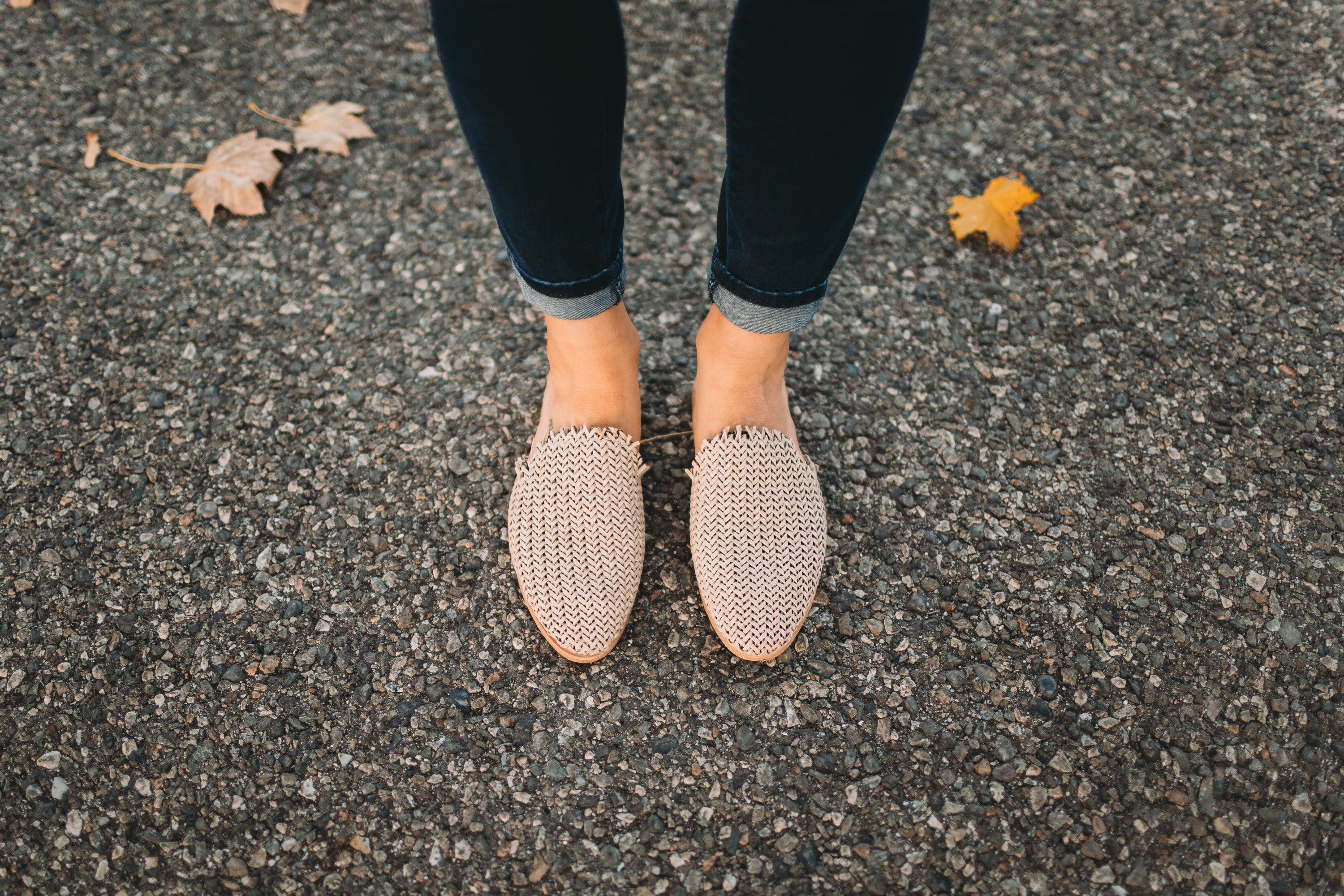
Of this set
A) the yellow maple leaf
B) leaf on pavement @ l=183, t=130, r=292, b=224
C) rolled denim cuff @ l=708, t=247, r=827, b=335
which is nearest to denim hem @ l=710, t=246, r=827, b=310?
rolled denim cuff @ l=708, t=247, r=827, b=335

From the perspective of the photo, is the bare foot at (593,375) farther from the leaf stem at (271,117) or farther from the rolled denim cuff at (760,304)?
the leaf stem at (271,117)

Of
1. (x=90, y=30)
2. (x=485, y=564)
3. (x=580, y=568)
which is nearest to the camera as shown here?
(x=580, y=568)

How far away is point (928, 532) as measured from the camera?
1479 mm

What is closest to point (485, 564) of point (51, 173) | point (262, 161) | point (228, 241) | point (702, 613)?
point (702, 613)

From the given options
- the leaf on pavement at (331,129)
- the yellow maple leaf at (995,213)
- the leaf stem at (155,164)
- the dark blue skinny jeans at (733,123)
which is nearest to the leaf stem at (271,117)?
the leaf on pavement at (331,129)

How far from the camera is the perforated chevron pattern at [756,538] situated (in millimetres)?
1287

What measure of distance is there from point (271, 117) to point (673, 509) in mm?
1574

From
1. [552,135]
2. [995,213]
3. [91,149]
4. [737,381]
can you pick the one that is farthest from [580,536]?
[91,149]

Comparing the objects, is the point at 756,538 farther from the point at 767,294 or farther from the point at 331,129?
the point at 331,129

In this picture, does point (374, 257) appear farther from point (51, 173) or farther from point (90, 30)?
point (90, 30)

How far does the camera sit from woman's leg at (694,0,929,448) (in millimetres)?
830

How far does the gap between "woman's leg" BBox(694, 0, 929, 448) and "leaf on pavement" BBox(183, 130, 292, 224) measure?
1.34 metres

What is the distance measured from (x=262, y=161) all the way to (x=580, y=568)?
1.42 m

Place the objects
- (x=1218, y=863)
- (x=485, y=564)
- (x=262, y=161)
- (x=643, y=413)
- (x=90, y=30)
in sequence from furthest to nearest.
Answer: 1. (x=90, y=30)
2. (x=262, y=161)
3. (x=643, y=413)
4. (x=485, y=564)
5. (x=1218, y=863)
